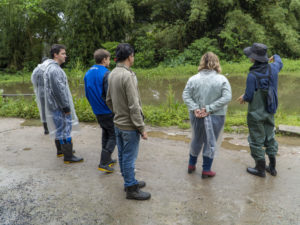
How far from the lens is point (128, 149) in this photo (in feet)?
9.95

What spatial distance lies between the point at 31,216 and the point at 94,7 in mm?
15284

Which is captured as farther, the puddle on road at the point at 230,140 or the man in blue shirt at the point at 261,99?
the puddle on road at the point at 230,140

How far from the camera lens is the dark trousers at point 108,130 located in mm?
3697

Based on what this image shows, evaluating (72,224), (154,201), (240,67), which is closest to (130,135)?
(154,201)

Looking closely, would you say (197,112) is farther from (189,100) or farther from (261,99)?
(261,99)

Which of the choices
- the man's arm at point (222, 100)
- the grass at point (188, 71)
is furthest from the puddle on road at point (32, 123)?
the grass at point (188, 71)

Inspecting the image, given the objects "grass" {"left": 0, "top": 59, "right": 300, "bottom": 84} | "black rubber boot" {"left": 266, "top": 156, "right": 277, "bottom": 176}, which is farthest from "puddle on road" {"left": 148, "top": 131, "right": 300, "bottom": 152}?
"grass" {"left": 0, "top": 59, "right": 300, "bottom": 84}

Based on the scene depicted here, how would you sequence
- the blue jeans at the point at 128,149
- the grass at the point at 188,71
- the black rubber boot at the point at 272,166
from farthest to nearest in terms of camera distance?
the grass at the point at 188,71 → the black rubber boot at the point at 272,166 → the blue jeans at the point at 128,149

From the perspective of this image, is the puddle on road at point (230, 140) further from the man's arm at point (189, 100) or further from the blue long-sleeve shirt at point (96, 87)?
the blue long-sleeve shirt at point (96, 87)

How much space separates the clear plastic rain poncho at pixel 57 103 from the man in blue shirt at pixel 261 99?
240 centimetres

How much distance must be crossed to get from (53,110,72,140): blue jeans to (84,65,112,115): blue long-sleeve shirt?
655 millimetres

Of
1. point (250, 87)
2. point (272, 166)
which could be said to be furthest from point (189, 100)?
point (272, 166)

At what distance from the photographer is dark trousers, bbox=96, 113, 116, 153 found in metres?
3.70

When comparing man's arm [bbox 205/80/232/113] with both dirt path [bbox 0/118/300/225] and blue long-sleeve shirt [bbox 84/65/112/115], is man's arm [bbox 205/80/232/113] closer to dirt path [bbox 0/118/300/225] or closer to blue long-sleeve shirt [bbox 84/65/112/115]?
dirt path [bbox 0/118/300/225]
